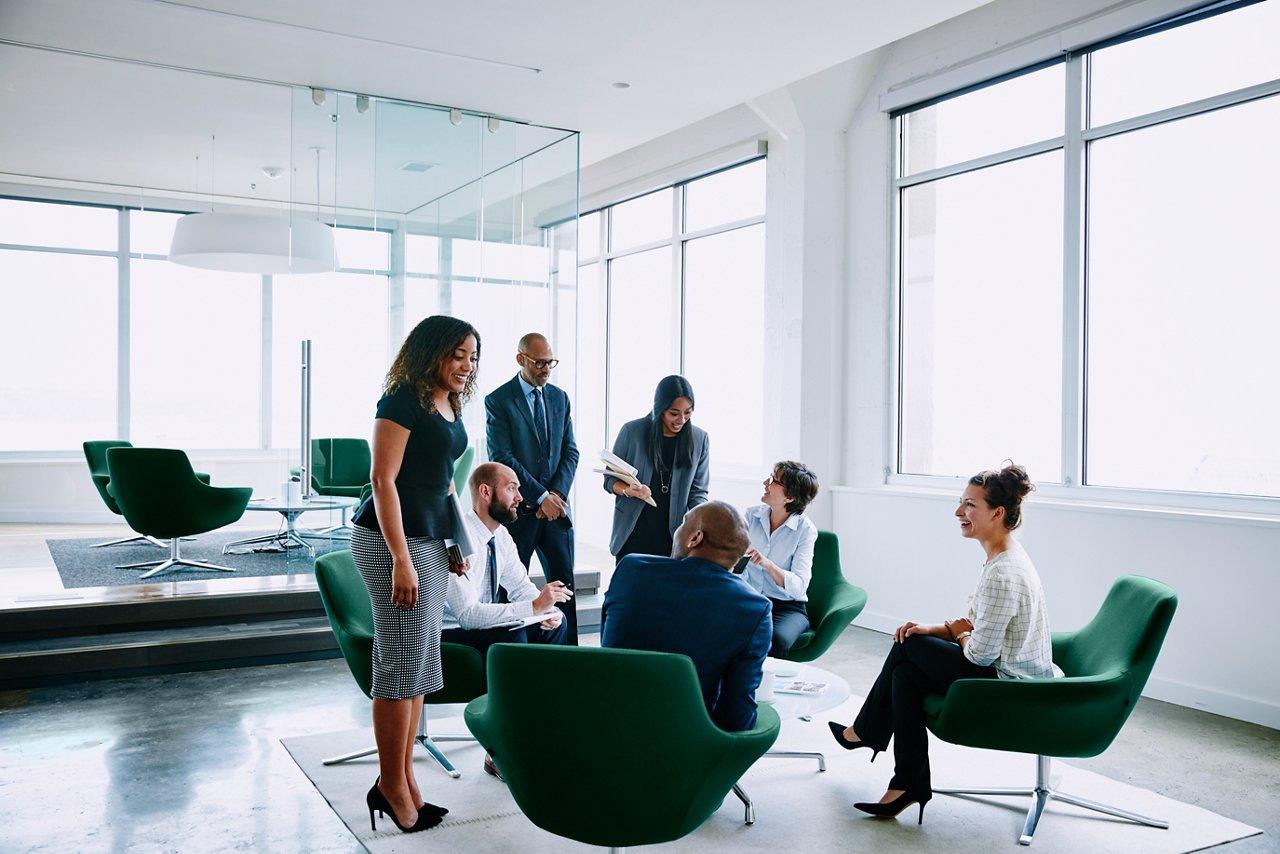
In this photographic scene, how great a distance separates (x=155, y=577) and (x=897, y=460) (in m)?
4.83

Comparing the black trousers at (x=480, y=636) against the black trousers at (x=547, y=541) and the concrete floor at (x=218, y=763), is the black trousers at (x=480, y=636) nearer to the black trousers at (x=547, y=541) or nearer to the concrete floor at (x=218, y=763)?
the concrete floor at (x=218, y=763)

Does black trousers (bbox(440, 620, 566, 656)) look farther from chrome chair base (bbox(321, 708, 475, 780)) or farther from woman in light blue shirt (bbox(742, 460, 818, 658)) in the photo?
woman in light blue shirt (bbox(742, 460, 818, 658))

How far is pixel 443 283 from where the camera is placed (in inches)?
244

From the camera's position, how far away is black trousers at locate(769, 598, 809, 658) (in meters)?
4.06

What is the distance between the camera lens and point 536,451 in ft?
15.7

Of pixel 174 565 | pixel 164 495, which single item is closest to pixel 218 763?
pixel 164 495

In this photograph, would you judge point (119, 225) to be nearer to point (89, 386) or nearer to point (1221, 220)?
point (89, 386)

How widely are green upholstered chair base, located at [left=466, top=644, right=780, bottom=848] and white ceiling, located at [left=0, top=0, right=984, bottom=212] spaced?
358 centimetres

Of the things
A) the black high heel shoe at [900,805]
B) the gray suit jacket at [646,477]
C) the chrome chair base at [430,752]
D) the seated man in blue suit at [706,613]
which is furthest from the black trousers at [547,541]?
the seated man in blue suit at [706,613]

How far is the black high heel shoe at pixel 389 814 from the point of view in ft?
10.5

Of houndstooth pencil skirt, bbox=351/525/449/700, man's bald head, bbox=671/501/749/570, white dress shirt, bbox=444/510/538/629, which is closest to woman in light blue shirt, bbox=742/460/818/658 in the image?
white dress shirt, bbox=444/510/538/629

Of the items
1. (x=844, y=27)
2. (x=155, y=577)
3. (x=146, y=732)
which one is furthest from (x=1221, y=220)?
(x=155, y=577)

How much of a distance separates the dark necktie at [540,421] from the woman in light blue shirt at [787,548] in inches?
43.7

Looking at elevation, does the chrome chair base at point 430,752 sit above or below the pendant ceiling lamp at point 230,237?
below
